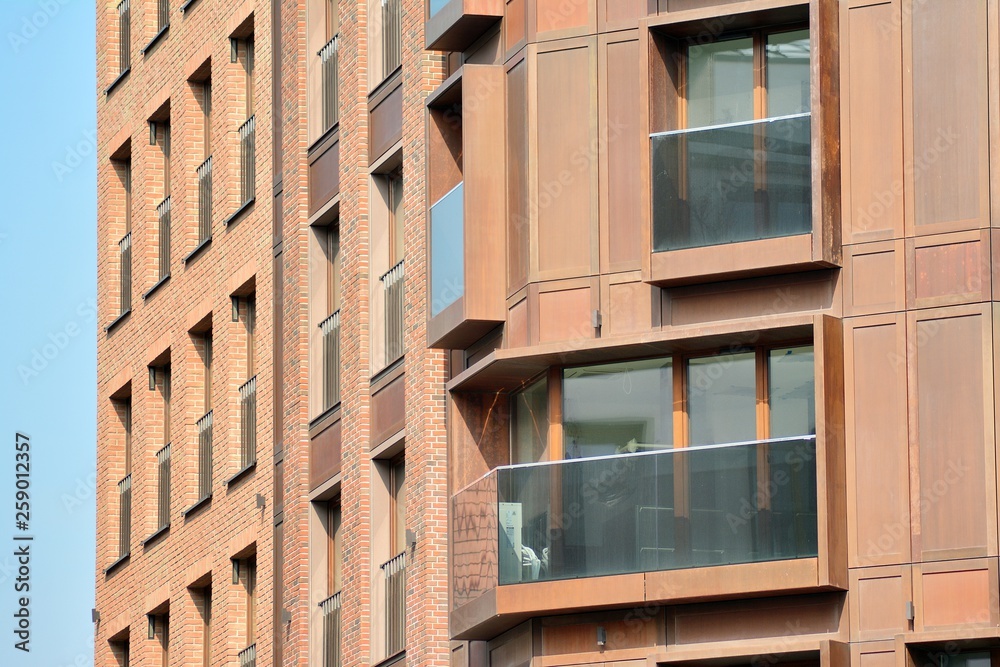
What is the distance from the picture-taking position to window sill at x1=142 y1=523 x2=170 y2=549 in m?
49.4

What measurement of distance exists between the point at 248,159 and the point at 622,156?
46.8 ft

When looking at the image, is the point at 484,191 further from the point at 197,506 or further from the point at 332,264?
the point at 197,506

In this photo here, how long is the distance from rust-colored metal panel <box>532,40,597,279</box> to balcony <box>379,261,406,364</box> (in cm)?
534

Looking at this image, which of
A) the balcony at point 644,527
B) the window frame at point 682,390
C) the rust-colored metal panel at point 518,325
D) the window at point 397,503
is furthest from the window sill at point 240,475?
the rust-colored metal panel at point 518,325

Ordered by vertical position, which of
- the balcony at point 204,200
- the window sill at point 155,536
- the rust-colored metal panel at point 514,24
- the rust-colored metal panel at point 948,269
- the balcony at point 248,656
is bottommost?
the balcony at point 248,656

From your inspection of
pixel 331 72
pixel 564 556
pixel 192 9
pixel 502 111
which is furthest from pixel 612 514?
pixel 192 9

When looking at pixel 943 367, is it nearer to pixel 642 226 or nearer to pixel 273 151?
pixel 642 226

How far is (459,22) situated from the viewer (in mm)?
36250

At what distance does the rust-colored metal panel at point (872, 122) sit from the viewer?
3191 cm

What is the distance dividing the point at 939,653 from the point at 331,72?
16.1 m

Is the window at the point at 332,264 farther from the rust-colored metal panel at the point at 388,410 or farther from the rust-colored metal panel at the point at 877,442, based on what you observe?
the rust-colored metal panel at the point at 877,442

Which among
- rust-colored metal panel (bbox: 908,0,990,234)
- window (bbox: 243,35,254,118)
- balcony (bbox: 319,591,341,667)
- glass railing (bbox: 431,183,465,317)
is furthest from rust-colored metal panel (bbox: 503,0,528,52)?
window (bbox: 243,35,254,118)

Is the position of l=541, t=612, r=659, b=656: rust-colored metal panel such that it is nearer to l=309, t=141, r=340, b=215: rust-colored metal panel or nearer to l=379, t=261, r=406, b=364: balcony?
l=379, t=261, r=406, b=364: balcony

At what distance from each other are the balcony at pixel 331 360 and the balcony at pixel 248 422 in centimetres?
330
